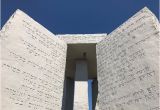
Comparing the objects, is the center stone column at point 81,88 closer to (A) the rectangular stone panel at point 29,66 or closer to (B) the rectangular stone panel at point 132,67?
(A) the rectangular stone panel at point 29,66

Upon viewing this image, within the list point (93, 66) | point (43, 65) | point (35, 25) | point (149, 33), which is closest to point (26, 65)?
point (43, 65)

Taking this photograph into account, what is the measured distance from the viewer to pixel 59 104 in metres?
9.12

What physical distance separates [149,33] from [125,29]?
53.2 inches

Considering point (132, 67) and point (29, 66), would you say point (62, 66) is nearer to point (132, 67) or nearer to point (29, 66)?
point (29, 66)

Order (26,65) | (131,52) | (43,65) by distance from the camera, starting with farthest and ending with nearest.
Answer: (43,65), (26,65), (131,52)

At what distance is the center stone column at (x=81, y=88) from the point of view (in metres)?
10.8

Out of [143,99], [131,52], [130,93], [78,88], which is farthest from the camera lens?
[78,88]

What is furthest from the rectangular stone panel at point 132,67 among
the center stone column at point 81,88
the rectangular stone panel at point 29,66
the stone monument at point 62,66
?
the center stone column at point 81,88

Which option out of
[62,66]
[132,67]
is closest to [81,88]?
[62,66]

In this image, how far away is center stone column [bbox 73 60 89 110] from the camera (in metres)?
10.8

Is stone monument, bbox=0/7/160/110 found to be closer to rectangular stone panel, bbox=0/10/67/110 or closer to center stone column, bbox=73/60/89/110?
rectangular stone panel, bbox=0/10/67/110

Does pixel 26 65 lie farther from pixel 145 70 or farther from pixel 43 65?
pixel 145 70

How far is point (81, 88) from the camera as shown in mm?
11398

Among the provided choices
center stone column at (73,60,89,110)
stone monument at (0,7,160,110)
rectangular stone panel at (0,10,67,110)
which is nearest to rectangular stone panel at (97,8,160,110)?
stone monument at (0,7,160,110)
